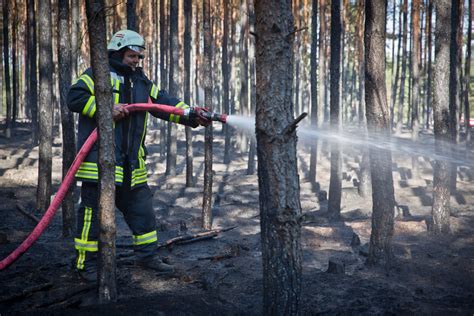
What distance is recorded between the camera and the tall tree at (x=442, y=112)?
7.82 metres

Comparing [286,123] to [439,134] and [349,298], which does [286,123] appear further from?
[439,134]

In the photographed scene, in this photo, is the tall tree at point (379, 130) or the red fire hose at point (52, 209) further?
the tall tree at point (379, 130)

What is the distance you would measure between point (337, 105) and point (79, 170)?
6.65 meters

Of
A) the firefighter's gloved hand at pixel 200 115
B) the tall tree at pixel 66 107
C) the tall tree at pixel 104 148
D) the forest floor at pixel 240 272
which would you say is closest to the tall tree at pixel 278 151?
the forest floor at pixel 240 272

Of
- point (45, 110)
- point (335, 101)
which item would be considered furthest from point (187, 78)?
point (335, 101)

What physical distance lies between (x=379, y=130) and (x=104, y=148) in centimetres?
353

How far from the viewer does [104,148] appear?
3.65 metres

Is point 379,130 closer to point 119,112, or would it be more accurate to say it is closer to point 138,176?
point 138,176

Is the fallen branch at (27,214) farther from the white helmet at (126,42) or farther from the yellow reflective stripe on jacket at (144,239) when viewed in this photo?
the white helmet at (126,42)

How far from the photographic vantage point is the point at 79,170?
426 cm

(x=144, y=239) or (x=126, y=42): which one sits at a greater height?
(x=126, y=42)

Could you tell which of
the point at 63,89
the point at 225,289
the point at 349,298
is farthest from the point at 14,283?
the point at 63,89

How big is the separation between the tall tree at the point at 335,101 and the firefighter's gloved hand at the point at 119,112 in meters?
5.36

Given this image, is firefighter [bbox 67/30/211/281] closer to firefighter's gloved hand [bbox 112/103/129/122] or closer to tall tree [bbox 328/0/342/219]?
firefighter's gloved hand [bbox 112/103/129/122]
